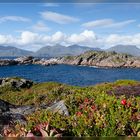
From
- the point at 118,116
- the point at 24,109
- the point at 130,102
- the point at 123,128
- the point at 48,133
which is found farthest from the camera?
the point at 24,109

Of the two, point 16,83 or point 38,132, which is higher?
point 38,132

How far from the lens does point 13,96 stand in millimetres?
47219

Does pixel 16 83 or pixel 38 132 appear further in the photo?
pixel 16 83

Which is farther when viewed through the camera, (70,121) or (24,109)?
(24,109)

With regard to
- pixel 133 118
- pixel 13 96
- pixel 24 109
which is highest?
pixel 133 118

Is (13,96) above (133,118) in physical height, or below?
below

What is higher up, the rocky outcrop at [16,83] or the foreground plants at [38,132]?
the foreground plants at [38,132]

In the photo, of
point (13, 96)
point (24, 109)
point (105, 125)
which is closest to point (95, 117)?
point (105, 125)

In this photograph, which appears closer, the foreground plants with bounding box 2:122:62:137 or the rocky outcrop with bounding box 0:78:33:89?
the foreground plants with bounding box 2:122:62:137

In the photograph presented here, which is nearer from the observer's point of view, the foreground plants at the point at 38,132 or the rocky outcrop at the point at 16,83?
the foreground plants at the point at 38,132

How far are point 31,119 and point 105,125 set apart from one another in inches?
84.6

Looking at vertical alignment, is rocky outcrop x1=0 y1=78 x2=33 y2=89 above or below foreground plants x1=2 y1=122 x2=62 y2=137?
below

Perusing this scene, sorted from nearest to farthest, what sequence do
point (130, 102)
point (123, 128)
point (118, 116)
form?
point (123, 128) → point (118, 116) → point (130, 102)

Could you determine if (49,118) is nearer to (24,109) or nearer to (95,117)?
(95,117)
